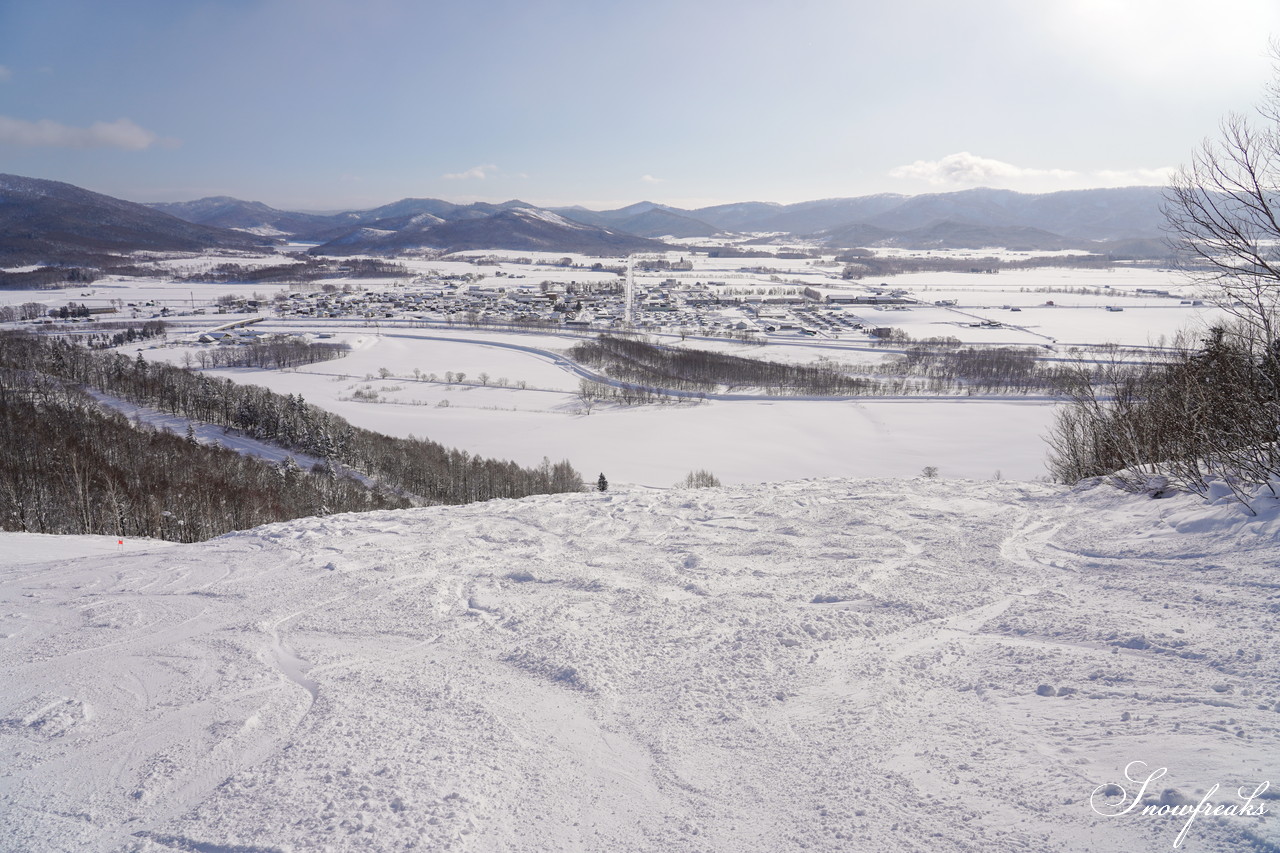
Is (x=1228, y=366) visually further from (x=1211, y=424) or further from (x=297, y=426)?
(x=297, y=426)

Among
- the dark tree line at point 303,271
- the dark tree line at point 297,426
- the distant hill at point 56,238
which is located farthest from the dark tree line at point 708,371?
the distant hill at point 56,238

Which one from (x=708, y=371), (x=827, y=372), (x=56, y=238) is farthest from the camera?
(x=56, y=238)

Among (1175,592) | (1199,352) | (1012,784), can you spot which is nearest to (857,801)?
(1012,784)

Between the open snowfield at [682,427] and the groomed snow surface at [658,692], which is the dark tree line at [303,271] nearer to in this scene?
the open snowfield at [682,427]

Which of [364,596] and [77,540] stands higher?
[364,596]

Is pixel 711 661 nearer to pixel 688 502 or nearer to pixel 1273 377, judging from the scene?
pixel 688 502

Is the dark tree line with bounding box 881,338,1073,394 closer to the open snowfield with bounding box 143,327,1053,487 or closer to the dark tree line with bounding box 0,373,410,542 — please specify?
the open snowfield with bounding box 143,327,1053,487

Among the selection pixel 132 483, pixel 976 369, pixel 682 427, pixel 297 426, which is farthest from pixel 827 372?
pixel 132 483

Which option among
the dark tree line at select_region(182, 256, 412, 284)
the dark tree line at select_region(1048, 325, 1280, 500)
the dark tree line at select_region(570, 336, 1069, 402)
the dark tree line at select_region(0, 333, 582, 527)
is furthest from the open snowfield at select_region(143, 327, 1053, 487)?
the dark tree line at select_region(182, 256, 412, 284)
